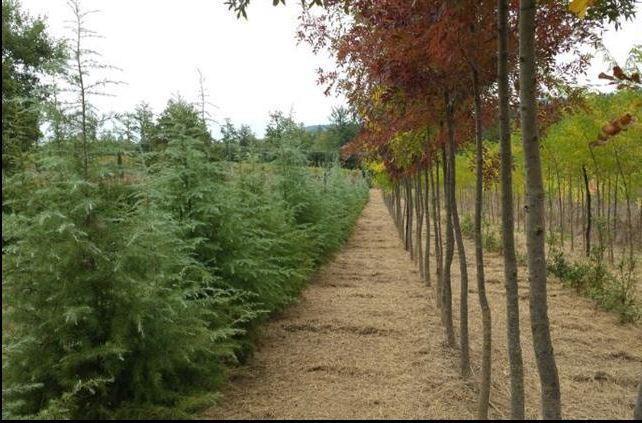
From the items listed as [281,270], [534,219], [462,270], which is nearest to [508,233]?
[534,219]


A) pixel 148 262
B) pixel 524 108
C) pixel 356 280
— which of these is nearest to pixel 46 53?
pixel 356 280

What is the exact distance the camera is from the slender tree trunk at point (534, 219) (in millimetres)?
2680

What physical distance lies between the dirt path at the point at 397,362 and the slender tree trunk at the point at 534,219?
172cm

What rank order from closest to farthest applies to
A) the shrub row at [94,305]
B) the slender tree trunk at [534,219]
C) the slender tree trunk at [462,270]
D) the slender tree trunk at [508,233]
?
1. the slender tree trunk at [534,219]
2. the slender tree trunk at [508,233]
3. the shrub row at [94,305]
4. the slender tree trunk at [462,270]

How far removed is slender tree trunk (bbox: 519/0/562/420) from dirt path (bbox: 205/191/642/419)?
1.72 meters

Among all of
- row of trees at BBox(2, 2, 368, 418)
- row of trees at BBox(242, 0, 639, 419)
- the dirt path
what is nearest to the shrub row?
row of trees at BBox(2, 2, 368, 418)

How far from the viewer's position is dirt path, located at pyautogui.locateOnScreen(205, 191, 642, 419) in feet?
14.6

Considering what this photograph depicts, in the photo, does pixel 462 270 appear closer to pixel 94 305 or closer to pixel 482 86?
pixel 482 86

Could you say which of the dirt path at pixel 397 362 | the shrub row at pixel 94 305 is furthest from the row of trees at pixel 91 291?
the dirt path at pixel 397 362

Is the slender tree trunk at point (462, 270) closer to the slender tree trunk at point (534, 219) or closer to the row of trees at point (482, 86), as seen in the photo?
the row of trees at point (482, 86)

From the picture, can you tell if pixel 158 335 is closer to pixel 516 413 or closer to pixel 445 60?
pixel 516 413

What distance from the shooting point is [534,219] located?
271cm

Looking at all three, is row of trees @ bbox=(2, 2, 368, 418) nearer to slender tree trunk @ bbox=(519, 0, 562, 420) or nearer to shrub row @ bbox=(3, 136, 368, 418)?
shrub row @ bbox=(3, 136, 368, 418)

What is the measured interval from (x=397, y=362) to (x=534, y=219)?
3175 millimetres
